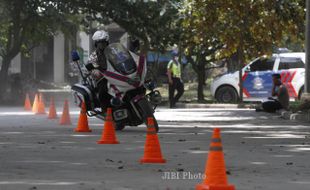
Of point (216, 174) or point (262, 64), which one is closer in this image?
point (216, 174)

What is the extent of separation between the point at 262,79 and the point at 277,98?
748 centimetres

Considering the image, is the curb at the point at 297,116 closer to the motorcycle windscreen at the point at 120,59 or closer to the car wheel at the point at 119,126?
the car wheel at the point at 119,126

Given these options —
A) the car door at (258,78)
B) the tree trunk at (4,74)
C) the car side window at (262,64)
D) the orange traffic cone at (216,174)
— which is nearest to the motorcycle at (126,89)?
the orange traffic cone at (216,174)

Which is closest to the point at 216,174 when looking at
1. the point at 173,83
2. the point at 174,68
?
the point at 173,83

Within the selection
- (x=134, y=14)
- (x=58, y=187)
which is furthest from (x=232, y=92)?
(x=58, y=187)

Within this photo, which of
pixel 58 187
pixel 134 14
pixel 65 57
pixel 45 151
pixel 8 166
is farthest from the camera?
pixel 65 57

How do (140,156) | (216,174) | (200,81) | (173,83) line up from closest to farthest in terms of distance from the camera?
(216,174) < (140,156) < (173,83) < (200,81)

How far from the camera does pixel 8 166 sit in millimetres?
10125

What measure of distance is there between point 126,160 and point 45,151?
1.71 meters

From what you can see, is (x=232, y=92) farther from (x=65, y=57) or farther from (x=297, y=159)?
(x=65, y=57)

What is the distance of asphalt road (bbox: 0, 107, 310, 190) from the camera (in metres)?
8.77

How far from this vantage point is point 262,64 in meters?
32.7

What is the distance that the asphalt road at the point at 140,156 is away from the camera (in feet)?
28.8

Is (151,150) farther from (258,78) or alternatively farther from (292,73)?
(258,78)
